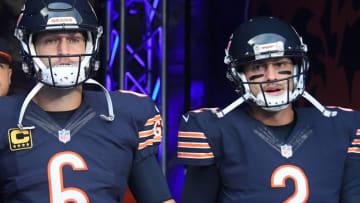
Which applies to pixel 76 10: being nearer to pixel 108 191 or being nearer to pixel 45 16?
pixel 45 16

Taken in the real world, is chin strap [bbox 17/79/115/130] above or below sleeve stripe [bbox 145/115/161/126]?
above

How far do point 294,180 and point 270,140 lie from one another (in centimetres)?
16

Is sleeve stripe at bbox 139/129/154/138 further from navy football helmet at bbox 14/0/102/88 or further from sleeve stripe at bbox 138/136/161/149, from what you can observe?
navy football helmet at bbox 14/0/102/88

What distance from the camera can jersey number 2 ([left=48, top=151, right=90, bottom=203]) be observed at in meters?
2.09

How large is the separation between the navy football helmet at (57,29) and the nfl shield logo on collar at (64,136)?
0.14 m

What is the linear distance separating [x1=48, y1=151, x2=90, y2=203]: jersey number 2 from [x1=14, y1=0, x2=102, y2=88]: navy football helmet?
224mm

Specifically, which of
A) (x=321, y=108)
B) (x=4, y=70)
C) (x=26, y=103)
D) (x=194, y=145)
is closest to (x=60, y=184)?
(x=26, y=103)

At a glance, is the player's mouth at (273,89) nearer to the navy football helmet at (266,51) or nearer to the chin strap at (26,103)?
the navy football helmet at (266,51)

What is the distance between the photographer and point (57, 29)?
7.07ft

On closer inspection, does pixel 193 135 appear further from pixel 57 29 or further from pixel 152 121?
pixel 57 29

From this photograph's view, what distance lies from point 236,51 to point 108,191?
68 cm

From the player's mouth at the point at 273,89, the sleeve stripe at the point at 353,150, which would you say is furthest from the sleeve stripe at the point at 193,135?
the sleeve stripe at the point at 353,150

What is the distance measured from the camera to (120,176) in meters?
2.19

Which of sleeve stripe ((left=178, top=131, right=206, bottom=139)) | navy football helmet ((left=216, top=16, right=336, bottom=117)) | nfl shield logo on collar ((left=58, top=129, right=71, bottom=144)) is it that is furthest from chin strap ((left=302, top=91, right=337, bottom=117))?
nfl shield logo on collar ((left=58, top=129, right=71, bottom=144))
